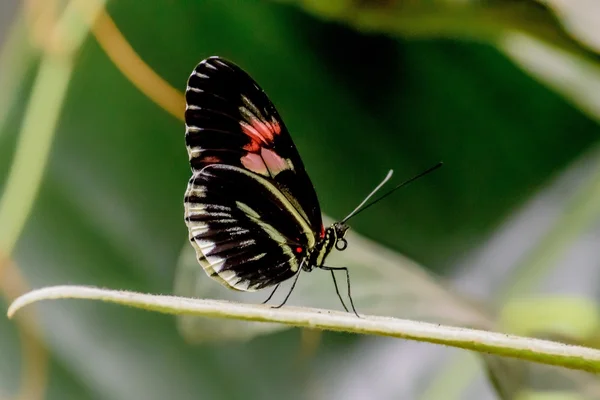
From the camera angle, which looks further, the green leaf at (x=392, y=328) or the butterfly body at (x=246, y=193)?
the butterfly body at (x=246, y=193)

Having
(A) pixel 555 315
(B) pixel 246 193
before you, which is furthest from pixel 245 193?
(A) pixel 555 315

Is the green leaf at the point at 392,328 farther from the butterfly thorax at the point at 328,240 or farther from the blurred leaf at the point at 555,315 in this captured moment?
the blurred leaf at the point at 555,315

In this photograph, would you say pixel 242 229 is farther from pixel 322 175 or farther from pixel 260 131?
pixel 322 175

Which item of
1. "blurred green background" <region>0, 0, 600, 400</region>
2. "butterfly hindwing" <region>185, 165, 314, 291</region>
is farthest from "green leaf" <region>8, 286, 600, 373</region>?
"blurred green background" <region>0, 0, 600, 400</region>

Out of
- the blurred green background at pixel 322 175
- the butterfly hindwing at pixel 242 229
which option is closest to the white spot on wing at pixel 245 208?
the butterfly hindwing at pixel 242 229

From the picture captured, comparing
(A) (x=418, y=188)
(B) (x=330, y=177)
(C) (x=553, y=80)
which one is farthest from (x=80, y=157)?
(C) (x=553, y=80)

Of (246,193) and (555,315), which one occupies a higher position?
(246,193)

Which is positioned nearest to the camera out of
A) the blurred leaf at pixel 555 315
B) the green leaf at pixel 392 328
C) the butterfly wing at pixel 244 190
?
the green leaf at pixel 392 328

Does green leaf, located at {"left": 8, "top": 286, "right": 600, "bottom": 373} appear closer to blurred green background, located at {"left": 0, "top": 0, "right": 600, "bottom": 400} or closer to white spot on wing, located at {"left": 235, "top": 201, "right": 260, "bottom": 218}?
white spot on wing, located at {"left": 235, "top": 201, "right": 260, "bottom": 218}
